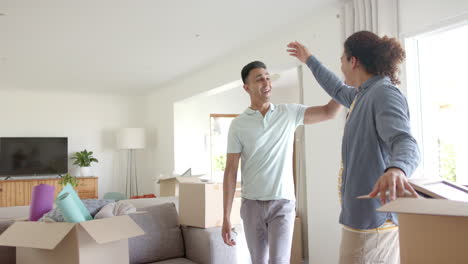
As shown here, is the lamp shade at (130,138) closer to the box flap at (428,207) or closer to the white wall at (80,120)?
the white wall at (80,120)

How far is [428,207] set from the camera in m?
0.72

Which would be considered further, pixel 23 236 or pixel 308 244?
pixel 308 244

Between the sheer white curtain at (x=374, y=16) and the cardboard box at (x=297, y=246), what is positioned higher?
the sheer white curtain at (x=374, y=16)

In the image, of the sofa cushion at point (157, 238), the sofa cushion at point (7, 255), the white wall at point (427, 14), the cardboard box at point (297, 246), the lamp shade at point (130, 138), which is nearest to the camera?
the sofa cushion at point (7, 255)

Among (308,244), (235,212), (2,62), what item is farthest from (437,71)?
(2,62)

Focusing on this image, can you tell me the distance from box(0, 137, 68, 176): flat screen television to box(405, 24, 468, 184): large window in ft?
21.8

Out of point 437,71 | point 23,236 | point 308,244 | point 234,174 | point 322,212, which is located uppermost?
point 437,71

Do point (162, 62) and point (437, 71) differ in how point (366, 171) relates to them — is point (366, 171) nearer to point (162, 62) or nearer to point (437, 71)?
point (437, 71)

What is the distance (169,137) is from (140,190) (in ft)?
5.96

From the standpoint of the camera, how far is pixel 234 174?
2.00m

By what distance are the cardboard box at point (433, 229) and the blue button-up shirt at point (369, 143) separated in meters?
0.22

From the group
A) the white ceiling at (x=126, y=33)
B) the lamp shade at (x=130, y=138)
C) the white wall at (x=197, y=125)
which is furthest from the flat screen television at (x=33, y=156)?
the white wall at (x=197, y=125)

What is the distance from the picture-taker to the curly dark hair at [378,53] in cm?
121

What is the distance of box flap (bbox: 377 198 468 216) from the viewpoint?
2.30ft
